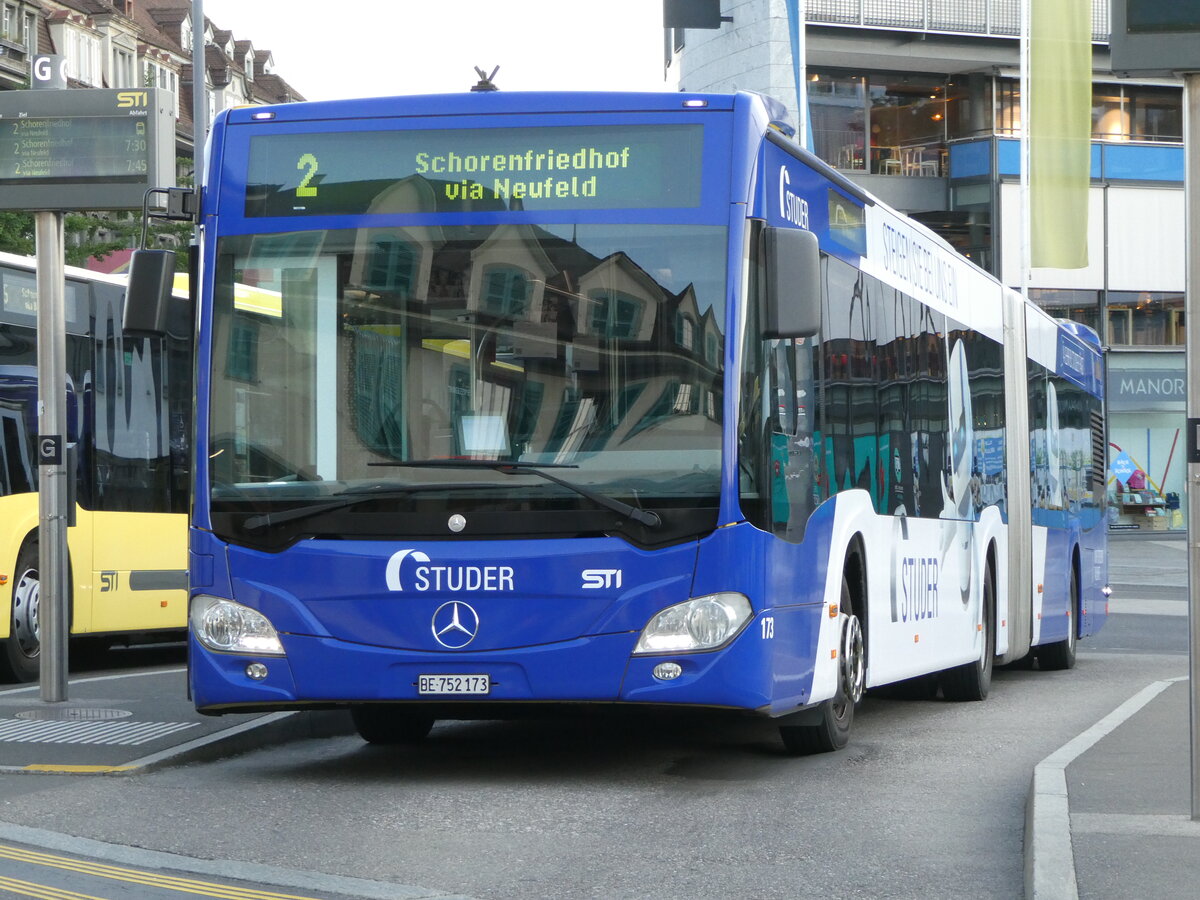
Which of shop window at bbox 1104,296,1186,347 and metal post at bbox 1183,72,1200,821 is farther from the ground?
shop window at bbox 1104,296,1186,347

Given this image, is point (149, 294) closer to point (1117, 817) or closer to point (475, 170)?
point (475, 170)

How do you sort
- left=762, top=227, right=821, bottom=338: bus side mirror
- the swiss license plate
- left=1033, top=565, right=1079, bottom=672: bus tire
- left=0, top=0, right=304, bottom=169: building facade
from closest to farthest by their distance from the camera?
the swiss license plate
left=762, top=227, right=821, bottom=338: bus side mirror
left=1033, top=565, right=1079, bottom=672: bus tire
left=0, top=0, right=304, bottom=169: building facade

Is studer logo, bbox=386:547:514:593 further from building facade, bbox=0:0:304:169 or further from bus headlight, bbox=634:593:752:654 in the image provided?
building facade, bbox=0:0:304:169

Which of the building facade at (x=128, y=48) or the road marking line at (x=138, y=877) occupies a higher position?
the building facade at (x=128, y=48)

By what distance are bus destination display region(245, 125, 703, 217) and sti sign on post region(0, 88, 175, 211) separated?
320 centimetres

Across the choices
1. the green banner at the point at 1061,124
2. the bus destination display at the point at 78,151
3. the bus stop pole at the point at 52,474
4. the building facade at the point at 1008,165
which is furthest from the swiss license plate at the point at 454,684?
the building facade at the point at 1008,165

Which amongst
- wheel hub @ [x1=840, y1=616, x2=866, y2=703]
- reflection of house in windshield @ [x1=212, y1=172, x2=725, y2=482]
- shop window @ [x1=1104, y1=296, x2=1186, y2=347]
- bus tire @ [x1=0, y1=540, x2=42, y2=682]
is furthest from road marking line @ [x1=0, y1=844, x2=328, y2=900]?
shop window @ [x1=1104, y1=296, x2=1186, y2=347]

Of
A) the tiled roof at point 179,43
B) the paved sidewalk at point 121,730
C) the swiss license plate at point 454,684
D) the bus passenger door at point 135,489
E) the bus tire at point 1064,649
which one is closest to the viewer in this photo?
the swiss license plate at point 454,684

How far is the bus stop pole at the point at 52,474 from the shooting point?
11.5m

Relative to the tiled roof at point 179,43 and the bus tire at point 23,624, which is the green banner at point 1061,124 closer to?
the bus tire at point 23,624

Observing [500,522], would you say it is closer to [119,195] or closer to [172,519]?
[119,195]

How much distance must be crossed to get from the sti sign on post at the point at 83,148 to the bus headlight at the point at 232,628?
388cm

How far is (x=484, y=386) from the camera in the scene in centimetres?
832

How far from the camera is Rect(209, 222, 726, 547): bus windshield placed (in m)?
8.22
